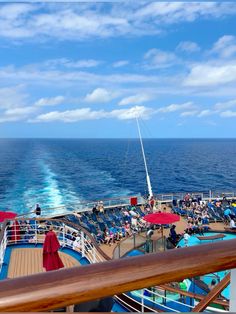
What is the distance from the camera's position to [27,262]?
7324mm

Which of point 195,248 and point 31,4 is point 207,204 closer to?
point 31,4

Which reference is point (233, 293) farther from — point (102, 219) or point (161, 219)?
point (102, 219)

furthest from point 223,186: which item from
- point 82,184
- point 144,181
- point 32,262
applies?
point 32,262

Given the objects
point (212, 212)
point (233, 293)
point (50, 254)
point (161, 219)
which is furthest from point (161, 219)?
point (233, 293)

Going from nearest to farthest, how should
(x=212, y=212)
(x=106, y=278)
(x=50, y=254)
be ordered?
(x=106, y=278) → (x=50, y=254) → (x=212, y=212)

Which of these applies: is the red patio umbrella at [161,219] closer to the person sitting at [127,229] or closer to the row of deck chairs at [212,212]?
the person sitting at [127,229]

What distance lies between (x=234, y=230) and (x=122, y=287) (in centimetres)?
1357

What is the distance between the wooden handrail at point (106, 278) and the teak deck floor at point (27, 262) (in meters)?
6.13

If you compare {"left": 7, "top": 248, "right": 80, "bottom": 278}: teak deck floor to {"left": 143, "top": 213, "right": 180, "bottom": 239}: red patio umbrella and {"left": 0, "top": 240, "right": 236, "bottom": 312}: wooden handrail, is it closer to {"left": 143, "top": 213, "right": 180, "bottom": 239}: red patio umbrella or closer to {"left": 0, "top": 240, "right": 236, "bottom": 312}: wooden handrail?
{"left": 143, "top": 213, "right": 180, "bottom": 239}: red patio umbrella

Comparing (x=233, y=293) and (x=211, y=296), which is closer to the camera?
(x=233, y=293)

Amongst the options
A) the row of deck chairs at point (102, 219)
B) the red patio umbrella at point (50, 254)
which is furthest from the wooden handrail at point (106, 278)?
the row of deck chairs at point (102, 219)

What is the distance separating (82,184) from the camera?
37969 mm

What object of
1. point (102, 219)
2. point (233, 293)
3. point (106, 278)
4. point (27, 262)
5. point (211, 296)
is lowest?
point (102, 219)

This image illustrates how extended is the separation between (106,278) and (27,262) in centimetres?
727
